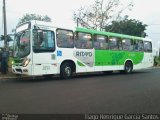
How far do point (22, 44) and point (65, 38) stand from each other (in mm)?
2500

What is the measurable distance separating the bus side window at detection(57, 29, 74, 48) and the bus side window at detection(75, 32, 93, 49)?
519 millimetres

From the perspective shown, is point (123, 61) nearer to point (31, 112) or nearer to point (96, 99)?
point (96, 99)

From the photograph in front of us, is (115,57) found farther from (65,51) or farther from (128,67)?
(65,51)

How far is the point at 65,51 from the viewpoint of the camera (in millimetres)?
16359

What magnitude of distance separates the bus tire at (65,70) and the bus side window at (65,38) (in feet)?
3.50

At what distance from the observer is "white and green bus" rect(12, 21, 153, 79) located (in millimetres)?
14930

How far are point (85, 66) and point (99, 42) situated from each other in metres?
2.24

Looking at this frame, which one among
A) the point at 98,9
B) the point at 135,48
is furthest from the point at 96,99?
the point at 98,9

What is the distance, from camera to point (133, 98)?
9094 millimetres

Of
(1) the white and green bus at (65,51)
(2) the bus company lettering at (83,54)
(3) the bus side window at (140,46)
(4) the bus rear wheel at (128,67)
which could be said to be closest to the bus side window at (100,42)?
(1) the white and green bus at (65,51)

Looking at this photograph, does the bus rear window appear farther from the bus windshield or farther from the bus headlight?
the bus headlight

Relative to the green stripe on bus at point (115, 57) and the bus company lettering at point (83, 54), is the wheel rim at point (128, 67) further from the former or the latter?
the bus company lettering at point (83, 54)

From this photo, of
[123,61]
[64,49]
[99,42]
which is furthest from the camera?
[123,61]

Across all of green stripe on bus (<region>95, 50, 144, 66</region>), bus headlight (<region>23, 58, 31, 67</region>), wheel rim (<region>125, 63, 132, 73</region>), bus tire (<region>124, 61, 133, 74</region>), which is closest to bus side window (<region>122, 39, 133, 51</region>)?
green stripe on bus (<region>95, 50, 144, 66</region>)
